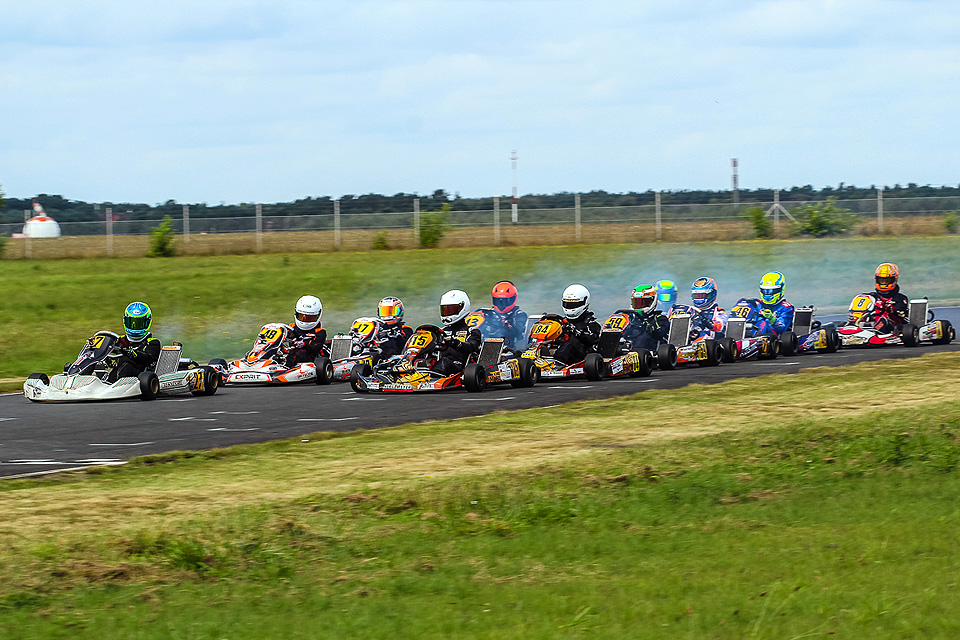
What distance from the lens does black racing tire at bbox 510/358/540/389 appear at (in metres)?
20.0

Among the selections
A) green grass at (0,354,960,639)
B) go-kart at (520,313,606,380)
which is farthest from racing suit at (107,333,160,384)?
green grass at (0,354,960,639)

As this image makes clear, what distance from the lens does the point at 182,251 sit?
4519 cm

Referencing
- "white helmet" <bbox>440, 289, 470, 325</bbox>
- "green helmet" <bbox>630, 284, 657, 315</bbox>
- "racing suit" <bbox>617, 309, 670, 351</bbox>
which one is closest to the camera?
"white helmet" <bbox>440, 289, 470, 325</bbox>

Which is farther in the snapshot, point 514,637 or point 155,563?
point 155,563

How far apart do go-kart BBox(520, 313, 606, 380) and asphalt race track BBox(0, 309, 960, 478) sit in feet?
1.22

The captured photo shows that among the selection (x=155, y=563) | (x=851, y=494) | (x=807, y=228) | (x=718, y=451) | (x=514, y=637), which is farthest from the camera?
(x=807, y=228)

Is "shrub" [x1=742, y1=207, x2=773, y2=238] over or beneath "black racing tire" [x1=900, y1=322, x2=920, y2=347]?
over

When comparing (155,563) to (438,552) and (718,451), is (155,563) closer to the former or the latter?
(438,552)

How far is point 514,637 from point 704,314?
19559 mm

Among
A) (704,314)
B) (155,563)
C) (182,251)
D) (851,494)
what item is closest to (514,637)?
(155,563)

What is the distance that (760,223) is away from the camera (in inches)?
1919

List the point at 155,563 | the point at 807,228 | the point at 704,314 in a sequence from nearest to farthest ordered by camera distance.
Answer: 1. the point at 155,563
2. the point at 704,314
3. the point at 807,228

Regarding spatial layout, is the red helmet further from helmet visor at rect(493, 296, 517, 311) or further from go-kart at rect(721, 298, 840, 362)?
go-kart at rect(721, 298, 840, 362)

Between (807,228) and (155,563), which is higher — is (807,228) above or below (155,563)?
above
